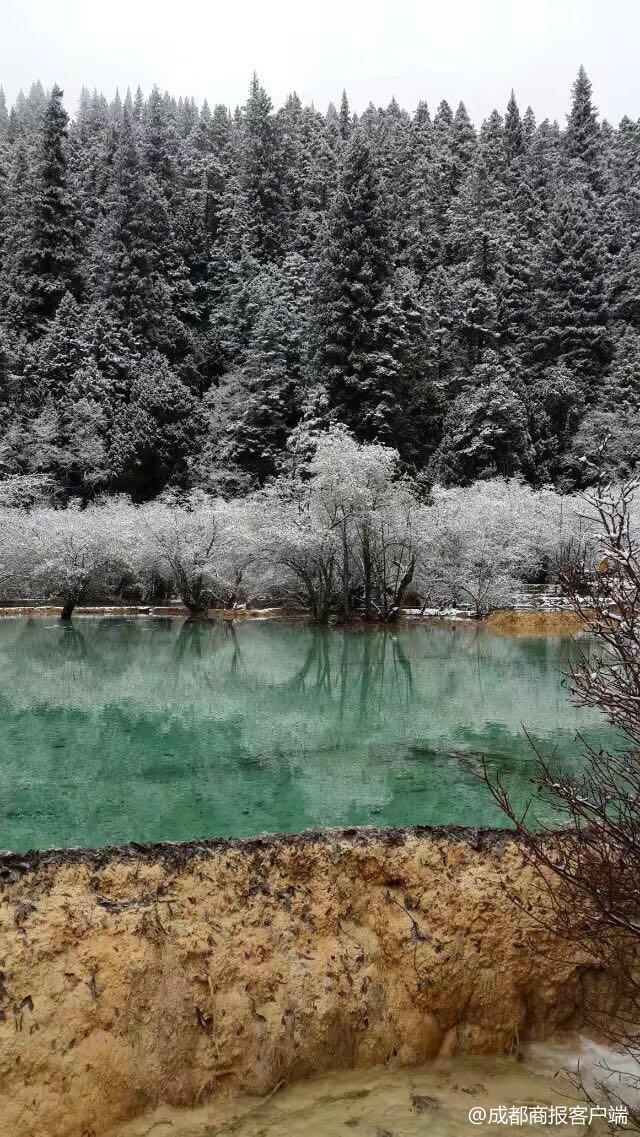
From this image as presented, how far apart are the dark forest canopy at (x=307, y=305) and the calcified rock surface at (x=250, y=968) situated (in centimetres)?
3114

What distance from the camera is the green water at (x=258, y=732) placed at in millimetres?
8250

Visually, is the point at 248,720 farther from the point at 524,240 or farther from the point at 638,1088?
the point at 524,240

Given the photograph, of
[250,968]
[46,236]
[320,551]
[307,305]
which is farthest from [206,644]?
[46,236]

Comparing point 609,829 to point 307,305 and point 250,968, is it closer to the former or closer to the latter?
point 250,968

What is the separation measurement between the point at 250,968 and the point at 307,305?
43227mm

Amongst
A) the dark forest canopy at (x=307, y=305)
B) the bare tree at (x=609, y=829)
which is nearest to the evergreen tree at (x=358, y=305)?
the dark forest canopy at (x=307, y=305)

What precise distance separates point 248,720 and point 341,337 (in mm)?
31441

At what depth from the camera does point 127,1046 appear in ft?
14.0

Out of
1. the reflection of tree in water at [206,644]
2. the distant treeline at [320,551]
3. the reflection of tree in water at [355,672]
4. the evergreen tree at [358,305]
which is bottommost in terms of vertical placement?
the reflection of tree in water at [355,672]

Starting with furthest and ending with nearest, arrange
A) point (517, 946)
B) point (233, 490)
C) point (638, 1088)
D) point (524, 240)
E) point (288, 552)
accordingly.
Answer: point (524, 240) → point (233, 490) → point (288, 552) → point (517, 946) → point (638, 1088)

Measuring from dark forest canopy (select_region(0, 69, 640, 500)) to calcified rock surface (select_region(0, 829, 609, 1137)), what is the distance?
A: 3114 centimetres

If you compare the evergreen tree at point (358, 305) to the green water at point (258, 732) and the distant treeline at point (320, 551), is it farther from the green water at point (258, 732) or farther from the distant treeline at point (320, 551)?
the green water at point (258, 732)

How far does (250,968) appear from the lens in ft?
15.4

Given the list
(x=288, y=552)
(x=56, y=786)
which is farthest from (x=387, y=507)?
(x=56, y=786)
